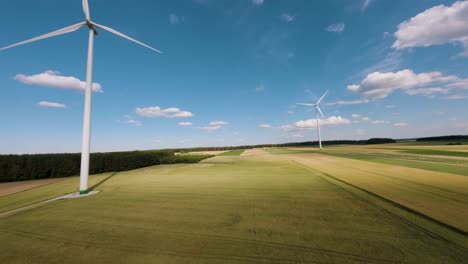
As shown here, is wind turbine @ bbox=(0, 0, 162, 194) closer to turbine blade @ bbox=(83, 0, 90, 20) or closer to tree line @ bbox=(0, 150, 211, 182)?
turbine blade @ bbox=(83, 0, 90, 20)

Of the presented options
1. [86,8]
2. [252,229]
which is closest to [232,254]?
[252,229]

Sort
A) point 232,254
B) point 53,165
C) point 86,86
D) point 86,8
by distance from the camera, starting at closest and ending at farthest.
Answer: point 232,254 < point 86,86 < point 86,8 < point 53,165

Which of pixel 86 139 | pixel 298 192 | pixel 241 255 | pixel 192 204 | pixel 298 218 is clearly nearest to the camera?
pixel 241 255

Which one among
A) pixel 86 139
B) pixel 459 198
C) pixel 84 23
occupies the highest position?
pixel 84 23

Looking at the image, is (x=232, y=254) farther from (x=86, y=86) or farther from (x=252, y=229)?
(x=86, y=86)

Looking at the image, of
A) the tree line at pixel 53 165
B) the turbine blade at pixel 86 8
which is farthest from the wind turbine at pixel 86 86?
the tree line at pixel 53 165

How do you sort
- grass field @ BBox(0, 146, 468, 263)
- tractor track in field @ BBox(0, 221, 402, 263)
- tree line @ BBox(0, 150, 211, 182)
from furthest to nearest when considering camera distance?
tree line @ BBox(0, 150, 211, 182), grass field @ BBox(0, 146, 468, 263), tractor track in field @ BBox(0, 221, 402, 263)

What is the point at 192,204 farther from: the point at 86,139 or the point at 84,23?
the point at 84,23

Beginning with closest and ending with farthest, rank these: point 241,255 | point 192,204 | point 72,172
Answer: point 241,255 < point 192,204 < point 72,172

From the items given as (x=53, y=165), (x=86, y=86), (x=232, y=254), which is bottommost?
(x=232, y=254)

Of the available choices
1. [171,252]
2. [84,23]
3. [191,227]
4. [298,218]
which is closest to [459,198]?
[298,218]

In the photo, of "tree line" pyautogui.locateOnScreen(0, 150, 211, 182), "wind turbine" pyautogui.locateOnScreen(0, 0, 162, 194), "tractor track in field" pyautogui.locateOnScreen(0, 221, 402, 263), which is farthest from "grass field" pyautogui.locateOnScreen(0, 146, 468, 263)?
"tree line" pyautogui.locateOnScreen(0, 150, 211, 182)
